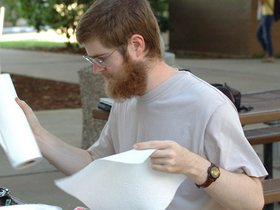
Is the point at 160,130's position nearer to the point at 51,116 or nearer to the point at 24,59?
the point at 51,116

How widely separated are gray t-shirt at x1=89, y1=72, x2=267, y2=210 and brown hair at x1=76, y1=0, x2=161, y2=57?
0.18m

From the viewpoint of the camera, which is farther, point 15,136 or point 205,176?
point 205,176

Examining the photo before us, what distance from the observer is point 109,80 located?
244cm

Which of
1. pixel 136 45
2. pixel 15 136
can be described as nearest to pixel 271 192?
pixel 136 45

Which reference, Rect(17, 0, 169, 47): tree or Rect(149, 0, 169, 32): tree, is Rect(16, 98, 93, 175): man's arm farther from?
Rect(149, 0, 169, 32): tree

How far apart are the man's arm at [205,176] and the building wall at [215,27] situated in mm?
14653

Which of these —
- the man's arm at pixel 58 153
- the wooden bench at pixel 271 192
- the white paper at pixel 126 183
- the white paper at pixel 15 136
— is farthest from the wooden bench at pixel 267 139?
the white paper at pixel 15 136

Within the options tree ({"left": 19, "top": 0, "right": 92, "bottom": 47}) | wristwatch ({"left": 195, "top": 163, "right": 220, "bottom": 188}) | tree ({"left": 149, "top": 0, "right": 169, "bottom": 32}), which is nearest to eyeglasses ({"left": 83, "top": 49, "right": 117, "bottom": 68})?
wristwatch ({"left": 195, "top": 163, "right": 220, "bottom": 188})

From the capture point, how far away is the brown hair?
7.79 ft

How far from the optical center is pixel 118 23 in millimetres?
2367

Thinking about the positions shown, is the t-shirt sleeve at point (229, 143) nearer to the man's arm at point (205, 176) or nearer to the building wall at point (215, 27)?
the man's arm at point (205, 176)

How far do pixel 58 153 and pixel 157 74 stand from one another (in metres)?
0.54

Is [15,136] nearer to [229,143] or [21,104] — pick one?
[21,104]

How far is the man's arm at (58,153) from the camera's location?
2717 millimetres
